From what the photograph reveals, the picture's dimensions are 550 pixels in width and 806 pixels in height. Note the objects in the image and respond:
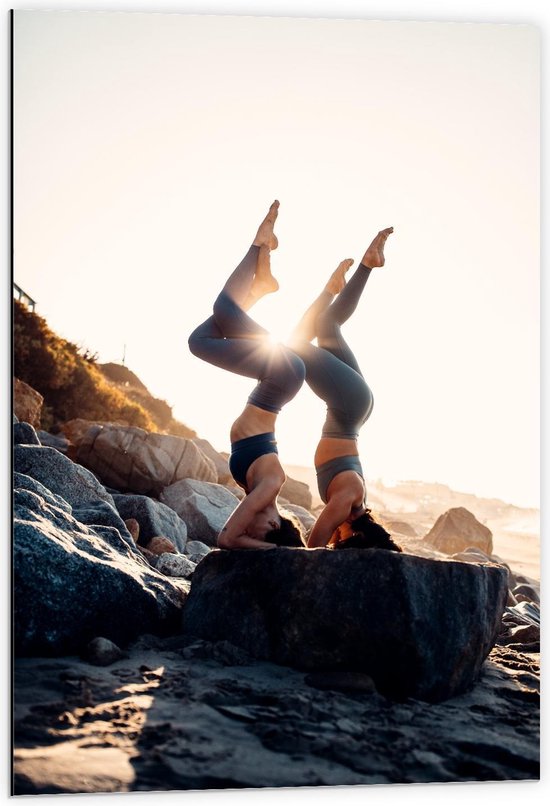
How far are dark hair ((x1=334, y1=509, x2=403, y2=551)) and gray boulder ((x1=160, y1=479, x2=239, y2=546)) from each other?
13.3 ft

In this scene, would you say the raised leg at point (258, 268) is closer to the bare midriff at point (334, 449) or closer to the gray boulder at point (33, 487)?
the bare midriff at point (334, 449)

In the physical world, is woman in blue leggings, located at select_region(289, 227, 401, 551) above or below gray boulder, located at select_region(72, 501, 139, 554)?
above

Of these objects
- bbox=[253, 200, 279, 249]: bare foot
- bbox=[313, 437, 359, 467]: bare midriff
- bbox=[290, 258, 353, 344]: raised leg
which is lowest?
bbox=[313, 437, 359, 467]: bare midriff

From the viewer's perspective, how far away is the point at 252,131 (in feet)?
16.8

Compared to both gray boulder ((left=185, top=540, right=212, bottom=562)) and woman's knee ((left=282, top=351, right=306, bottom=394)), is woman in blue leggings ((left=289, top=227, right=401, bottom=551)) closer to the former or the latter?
woman's knee ((left=282, top=351, right=306, bottom=394))

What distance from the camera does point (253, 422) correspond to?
13.8 ft

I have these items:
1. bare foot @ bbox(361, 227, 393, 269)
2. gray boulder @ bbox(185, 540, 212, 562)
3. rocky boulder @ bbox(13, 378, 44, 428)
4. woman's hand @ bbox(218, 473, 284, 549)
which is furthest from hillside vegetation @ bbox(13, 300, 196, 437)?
woman's hand @ bbox(218, 473, 284, 549)

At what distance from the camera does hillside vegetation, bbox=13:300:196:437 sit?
996cm

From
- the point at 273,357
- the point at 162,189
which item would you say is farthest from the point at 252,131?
the point at 273,357

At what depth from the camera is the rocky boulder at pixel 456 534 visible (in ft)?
38.4

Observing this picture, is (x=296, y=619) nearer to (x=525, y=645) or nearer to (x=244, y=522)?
(x=244, y=522)

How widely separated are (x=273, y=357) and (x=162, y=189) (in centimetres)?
161

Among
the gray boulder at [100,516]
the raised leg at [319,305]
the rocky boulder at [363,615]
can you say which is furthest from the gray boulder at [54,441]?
the rocky boulder at [363,615]

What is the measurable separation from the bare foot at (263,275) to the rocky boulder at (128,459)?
4.41m
